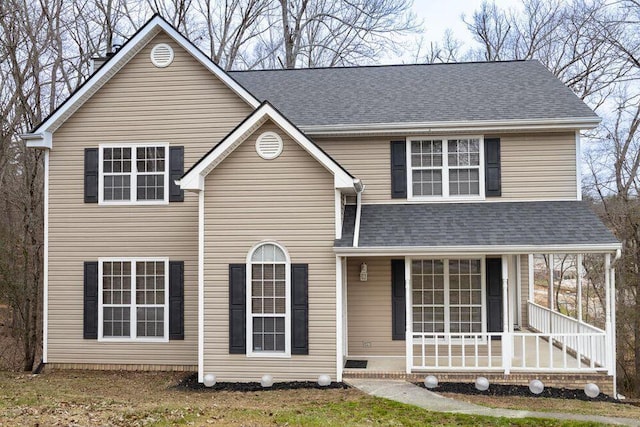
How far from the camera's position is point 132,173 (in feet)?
42.6

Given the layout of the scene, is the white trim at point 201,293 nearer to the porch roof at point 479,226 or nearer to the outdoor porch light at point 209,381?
the outdoor porch light at point 209,381

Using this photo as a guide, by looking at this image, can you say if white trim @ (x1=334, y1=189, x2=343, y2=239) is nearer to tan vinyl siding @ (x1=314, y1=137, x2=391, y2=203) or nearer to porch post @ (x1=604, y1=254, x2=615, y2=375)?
tan vinyl siding @ (x1=314, y1=137, x2=391, y2=203)

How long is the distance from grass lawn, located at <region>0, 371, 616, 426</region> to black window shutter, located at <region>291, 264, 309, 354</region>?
90 cm

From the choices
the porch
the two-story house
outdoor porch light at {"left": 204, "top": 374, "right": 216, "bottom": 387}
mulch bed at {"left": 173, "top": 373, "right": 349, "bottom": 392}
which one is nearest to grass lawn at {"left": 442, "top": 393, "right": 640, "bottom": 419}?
the two-story house

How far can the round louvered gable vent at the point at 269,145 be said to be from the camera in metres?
11.4

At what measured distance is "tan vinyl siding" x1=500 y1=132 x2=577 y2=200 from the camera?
503 inches

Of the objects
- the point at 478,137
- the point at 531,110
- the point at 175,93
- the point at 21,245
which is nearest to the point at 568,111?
the point at 531,110

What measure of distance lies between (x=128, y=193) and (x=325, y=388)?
616cm

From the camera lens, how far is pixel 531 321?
1486 centimetres

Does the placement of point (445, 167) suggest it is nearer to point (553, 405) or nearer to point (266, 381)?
point (553, 405)

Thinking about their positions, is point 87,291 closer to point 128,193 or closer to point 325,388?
Answer: point 128,193

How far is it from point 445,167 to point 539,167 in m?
2.05

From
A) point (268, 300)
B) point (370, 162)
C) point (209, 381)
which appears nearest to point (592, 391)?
point (268, 300)

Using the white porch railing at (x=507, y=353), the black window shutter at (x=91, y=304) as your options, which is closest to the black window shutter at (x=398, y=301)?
the white porch railing at (x=507, y=353)
